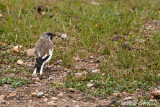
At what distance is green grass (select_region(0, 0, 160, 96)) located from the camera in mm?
5684

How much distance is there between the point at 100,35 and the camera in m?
8.10

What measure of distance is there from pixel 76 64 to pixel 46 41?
88cm

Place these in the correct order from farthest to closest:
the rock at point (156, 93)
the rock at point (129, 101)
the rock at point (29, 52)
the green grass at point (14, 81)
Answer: the rock at point (29, 52)
the green grass at point (14, 81)
the rock at point (156, 93)
the rock at point (129, 101)

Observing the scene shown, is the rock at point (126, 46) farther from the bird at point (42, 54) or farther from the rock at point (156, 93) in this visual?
the rock at point (156, 93)

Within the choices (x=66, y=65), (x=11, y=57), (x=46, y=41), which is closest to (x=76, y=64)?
(x=66, y=65)

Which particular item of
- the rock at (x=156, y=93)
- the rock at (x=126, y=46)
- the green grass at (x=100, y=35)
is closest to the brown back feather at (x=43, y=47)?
the green grass at (x=100, y=35)

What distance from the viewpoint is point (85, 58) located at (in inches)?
283

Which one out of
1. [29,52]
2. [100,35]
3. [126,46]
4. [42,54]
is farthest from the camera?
[100,35]

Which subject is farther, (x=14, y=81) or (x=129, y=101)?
(x=14, y=81)

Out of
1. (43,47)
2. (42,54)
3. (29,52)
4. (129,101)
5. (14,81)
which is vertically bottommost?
(129,101)

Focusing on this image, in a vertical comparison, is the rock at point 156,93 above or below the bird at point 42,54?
below

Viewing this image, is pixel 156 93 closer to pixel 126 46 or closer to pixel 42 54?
pixel 42 54

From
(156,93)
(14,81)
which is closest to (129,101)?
(156,93)

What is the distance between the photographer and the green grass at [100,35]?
568 centimetres
